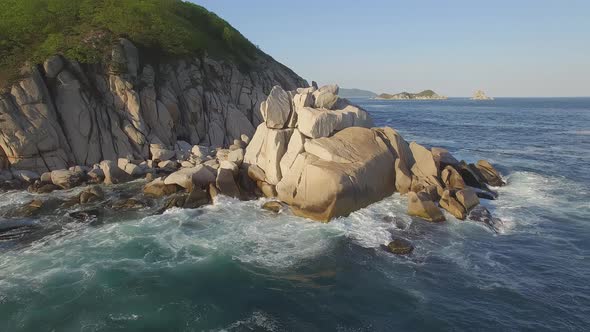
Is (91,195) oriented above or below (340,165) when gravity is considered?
below

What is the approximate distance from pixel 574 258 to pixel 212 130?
35183 millimetres

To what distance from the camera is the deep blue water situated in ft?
50.9

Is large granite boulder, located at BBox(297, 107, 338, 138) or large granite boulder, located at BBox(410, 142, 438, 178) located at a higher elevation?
large granite boulder, located at BBox(297, 107, 338, 138)

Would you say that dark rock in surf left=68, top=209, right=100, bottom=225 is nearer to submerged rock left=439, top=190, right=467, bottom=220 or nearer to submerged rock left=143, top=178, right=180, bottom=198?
submerged rock left=143, top=178, right=180, bottom=198

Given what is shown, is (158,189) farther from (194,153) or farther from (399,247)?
(399,247)

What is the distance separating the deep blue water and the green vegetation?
16244mm

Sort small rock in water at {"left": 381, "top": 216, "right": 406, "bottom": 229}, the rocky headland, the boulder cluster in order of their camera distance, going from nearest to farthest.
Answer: small rock in water at {"left": 381, "top": 216, "right": 406, "bottom": 229}
the boulder cluster
the rocky headland

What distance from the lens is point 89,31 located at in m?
41.6

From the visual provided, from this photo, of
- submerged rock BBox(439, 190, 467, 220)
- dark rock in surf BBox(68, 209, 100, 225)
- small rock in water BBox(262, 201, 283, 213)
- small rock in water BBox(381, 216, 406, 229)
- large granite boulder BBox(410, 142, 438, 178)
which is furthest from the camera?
large granite boulder BBox(410, 142, 438, 178)

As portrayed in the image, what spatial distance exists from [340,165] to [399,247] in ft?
23.4

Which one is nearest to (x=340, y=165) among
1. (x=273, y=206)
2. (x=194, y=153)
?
(x=273, y=206)

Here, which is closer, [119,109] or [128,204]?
[128,204]

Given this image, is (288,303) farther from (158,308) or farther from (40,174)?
(40,174)

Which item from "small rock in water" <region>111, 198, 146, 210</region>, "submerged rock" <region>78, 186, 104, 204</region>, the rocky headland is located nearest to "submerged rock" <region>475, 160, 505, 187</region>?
the rocky headland
